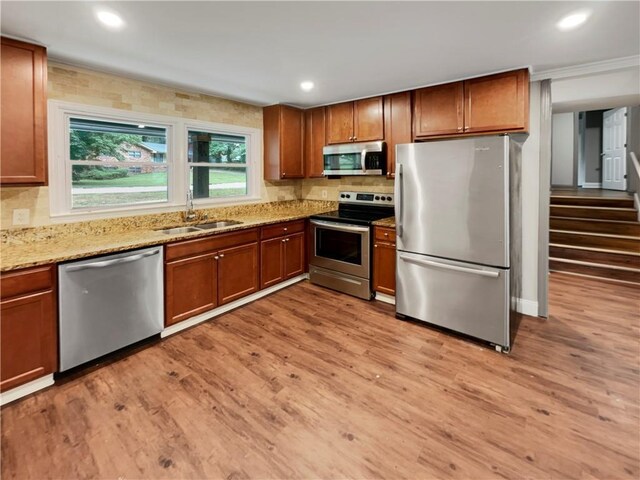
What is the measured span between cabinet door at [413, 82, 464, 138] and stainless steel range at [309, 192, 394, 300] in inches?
37.9

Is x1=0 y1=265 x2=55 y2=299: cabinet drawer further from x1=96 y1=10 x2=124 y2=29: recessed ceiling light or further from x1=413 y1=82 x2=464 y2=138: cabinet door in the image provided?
x1=413 y1=82 x2=464 y2=138: cabinet door

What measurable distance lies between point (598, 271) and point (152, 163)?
5.77 meters

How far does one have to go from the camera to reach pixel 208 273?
129 inches

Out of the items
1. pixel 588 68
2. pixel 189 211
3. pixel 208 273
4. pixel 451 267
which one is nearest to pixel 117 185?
→ pixel 189 211

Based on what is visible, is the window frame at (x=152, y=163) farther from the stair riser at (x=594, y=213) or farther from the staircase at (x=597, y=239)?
the stair riser at (x=594, y=213)

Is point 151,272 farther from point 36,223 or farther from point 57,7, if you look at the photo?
point 57,7

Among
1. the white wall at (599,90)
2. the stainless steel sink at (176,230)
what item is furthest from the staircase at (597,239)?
the stainless steel sink at (176,230)

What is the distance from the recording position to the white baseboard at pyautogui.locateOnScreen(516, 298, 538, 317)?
136 inches

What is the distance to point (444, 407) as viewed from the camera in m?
2.11

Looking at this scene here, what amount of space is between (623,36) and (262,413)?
3504 millimetres

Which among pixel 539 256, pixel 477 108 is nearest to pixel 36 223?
pixel 477 108

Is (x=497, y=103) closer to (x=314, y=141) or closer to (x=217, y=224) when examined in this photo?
(x=314, y=141)

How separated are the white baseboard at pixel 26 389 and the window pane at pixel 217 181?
2240 mm

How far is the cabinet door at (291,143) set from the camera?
443cm
